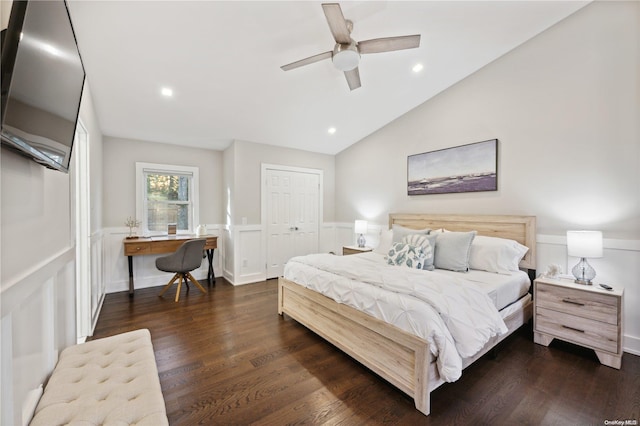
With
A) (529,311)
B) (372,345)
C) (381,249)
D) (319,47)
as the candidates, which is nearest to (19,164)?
(372,345)

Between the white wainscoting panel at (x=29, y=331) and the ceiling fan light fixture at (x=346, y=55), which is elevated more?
the ceiling fan light fixture at (x=346, y=55)

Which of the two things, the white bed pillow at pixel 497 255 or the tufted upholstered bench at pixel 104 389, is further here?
the white bed pillow at pixel 497 255

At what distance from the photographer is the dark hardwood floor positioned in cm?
163

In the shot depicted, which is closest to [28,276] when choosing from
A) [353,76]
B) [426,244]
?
[353,76]

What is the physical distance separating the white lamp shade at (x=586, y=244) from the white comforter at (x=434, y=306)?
1.04m

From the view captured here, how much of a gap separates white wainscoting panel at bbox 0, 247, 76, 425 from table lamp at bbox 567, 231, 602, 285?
11.9ft

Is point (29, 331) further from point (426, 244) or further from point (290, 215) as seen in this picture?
point (290, 215)

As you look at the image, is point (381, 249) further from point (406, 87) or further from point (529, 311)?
point (406, 87)

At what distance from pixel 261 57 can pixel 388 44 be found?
4.34ft

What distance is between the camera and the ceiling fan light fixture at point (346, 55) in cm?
215

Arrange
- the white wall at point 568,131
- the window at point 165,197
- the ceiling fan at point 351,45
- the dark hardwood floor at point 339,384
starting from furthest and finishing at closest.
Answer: the window at point 165,197, the white wall at point 568,131, the ceiling fan at point 351,45, the dark hardwood floor at point 339,384

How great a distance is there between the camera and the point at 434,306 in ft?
5.82

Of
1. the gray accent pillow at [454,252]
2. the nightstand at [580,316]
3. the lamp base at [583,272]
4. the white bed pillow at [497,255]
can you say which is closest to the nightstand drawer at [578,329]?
the nightstand at [580,316]

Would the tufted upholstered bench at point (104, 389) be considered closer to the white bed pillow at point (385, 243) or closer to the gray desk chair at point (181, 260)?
the gray desk chair at point (181, 260)
